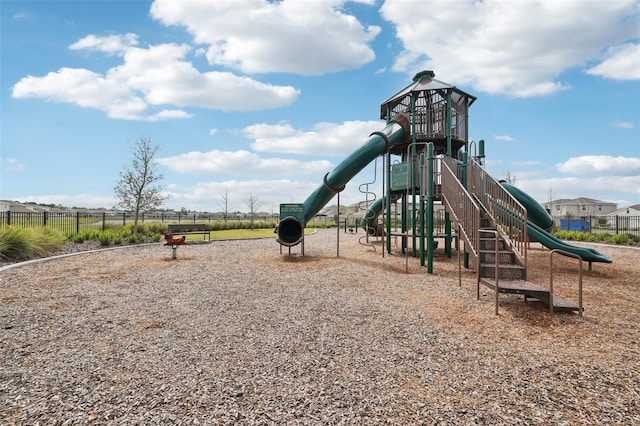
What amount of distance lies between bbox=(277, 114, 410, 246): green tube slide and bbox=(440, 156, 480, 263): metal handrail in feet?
8.46

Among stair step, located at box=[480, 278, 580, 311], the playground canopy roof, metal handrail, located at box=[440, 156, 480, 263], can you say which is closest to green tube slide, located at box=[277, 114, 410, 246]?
the playground canopy roof

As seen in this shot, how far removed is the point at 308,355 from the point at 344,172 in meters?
8.99

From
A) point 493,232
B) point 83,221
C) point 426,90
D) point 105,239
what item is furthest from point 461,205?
point 83,221

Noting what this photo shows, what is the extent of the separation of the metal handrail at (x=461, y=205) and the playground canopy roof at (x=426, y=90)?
10.9ft

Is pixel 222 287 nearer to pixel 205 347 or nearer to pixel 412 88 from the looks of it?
pixel 205 347

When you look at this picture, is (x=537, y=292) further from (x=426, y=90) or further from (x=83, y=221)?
(x=83, y=221)

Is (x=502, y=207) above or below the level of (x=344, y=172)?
below

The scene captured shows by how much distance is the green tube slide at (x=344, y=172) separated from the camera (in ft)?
39.9

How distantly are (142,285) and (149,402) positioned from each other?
544cm

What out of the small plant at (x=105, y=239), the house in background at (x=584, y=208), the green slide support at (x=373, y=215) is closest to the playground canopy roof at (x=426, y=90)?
the green slide support at (x=373, y=215)

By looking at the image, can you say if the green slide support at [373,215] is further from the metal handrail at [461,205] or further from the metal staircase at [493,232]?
the metal staircase at [493,232]

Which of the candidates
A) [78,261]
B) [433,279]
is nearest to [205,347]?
[433,279]

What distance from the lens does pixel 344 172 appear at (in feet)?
40.7

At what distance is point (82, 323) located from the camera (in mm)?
5172
